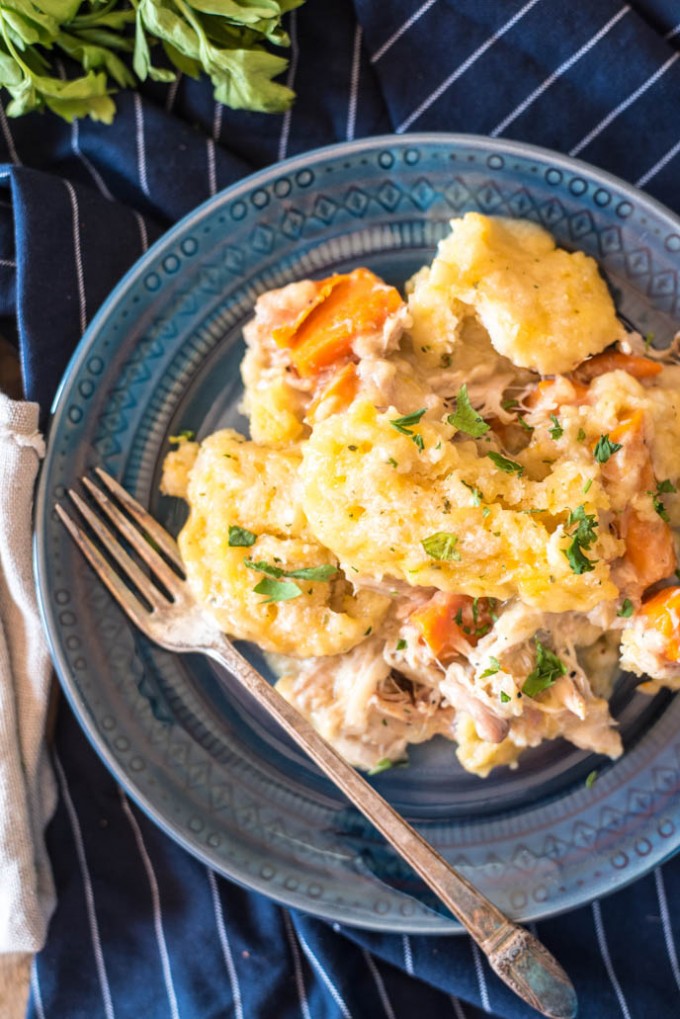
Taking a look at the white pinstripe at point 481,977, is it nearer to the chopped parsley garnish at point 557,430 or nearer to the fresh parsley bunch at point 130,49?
the chopped parsley garnish at point 557,430

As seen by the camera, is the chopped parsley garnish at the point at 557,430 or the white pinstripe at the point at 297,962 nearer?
the chopped parsley garnish at the point at 557,430

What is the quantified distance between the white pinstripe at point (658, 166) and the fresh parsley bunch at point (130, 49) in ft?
3.46

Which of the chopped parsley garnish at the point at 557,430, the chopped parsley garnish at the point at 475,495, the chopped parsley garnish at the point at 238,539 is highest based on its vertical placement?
the chopped parsley garnish at the point at 557,430

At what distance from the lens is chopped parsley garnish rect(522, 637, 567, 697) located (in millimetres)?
2385

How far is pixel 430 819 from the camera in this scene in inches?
112

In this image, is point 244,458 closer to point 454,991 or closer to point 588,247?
point 588,247

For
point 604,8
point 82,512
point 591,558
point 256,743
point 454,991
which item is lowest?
point 454,991

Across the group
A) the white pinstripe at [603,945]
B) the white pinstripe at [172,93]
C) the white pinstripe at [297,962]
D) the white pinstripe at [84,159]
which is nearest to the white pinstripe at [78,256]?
the white pinstripe at [84,159]

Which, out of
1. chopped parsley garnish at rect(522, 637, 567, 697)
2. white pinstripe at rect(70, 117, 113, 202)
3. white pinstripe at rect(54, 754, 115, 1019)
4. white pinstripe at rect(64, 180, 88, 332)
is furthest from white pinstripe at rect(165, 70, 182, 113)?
white pinstripe at rect(54, 754, 115, 1019)

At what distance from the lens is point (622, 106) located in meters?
2.71

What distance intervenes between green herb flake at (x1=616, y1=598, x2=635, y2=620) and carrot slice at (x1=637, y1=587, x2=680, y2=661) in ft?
0.08

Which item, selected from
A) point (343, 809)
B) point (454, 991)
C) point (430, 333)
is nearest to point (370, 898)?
point (343, 809)

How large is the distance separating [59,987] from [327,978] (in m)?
0.88

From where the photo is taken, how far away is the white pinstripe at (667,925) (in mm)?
2889
